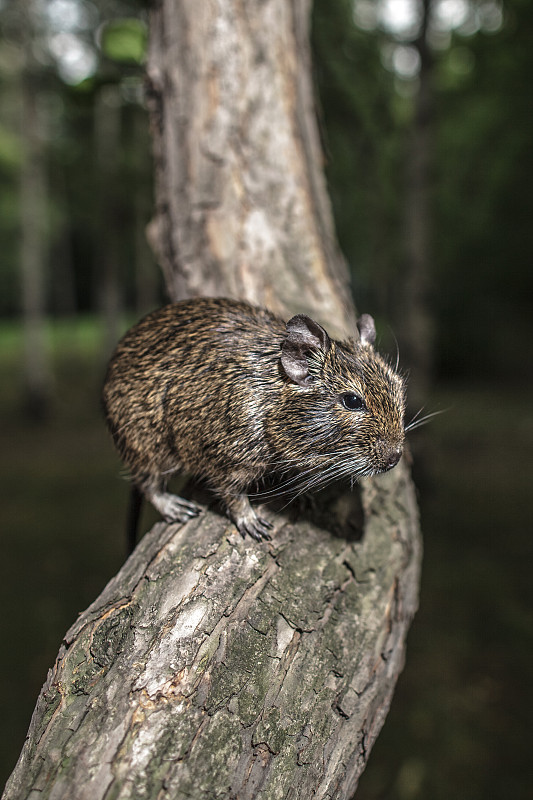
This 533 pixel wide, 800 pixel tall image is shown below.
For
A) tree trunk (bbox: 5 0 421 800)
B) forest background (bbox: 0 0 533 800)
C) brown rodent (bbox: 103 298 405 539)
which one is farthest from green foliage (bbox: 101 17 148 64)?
brown rodent (bbox: 103 298 405 539)

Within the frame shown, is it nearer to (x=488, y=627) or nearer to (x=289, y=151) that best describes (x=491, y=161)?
(x=488, y=627)

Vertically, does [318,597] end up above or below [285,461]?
below

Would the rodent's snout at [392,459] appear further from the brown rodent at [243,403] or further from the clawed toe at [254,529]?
the clawed toe at [254,529]

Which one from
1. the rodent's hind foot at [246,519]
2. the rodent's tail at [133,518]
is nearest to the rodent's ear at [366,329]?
the rodent's hind foot at [246,519]

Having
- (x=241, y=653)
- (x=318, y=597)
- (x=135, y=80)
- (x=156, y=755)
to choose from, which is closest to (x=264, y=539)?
(x=318, y=597)

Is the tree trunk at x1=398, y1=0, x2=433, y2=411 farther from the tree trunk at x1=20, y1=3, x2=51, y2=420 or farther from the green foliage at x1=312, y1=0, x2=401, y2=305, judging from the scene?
the tree trunk at x1=20, y1=3, x2=51, y2=420
